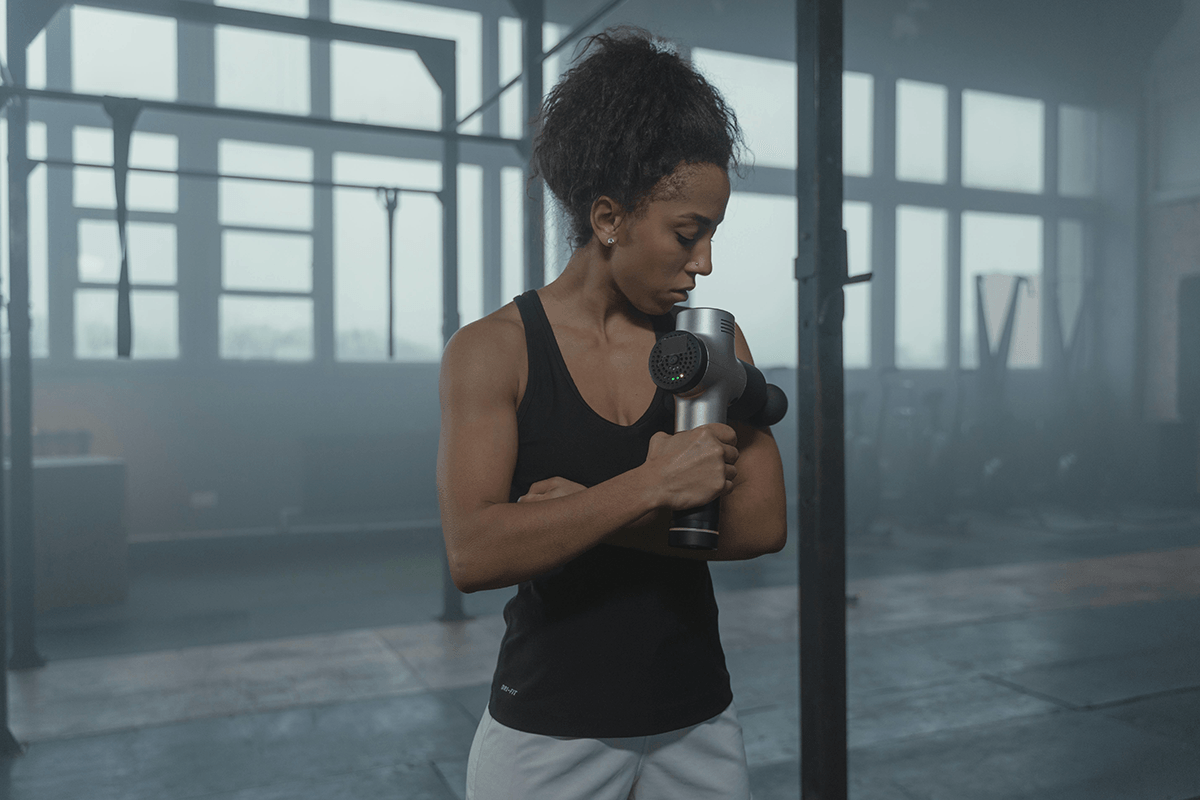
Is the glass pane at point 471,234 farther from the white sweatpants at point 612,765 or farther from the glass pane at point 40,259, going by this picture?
the white sweatpants at point 612,765

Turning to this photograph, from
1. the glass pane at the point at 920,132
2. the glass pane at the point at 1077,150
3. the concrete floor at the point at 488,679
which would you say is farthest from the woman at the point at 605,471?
the glass pane at the point at 1077,150

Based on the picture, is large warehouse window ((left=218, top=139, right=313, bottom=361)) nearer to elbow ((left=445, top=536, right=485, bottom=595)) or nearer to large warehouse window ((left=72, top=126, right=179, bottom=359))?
large warehouse window ((left=72, top=126, right=179, bottom=359))

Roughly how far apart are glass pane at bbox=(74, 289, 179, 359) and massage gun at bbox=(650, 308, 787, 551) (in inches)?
228

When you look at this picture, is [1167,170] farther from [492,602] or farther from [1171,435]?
[492,602]

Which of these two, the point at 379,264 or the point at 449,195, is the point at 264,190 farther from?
the point at 449,195

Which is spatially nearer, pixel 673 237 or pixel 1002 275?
pixel 673 237

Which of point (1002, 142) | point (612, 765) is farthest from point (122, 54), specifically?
point (1002, 142)

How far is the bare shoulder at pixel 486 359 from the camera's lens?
0.73 meters

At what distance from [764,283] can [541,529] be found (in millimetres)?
6275

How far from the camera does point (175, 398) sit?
581 centimetres

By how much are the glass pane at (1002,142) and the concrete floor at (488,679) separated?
4253mm

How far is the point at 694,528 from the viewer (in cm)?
68

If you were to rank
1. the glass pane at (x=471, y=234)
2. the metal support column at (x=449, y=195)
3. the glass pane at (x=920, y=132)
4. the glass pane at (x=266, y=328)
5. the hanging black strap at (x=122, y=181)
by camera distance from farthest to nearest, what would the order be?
the glass pane at (x=920, y=132) → the glass pane at (x=471, y=234) → the glass pane at (x=266, y=328) → the metal support column at (x=449, y=195) → the hanging black strap at (x=122, y=181)

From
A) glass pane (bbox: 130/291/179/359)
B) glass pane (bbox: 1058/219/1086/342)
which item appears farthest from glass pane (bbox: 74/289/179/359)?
glass pane (bbox: 1058/219/1086/342)
